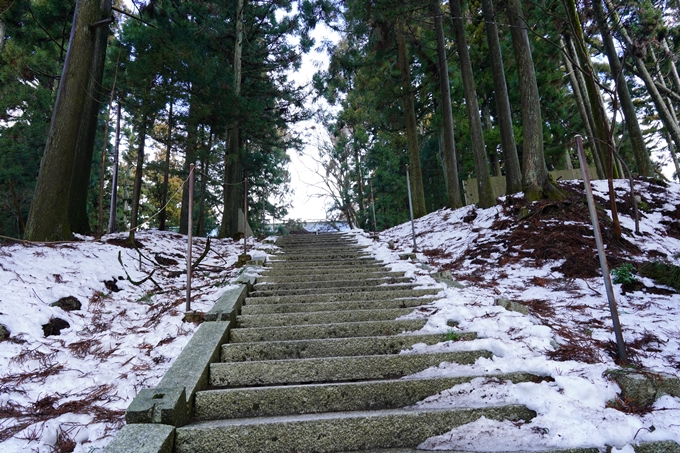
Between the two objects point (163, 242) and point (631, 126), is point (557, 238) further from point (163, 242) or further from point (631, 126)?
point (163, 242)

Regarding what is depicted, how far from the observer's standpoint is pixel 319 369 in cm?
280

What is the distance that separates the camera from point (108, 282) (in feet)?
16.8

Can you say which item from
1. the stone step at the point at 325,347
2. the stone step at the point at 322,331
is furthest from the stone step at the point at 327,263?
Answer: the stone step at the point at 325,347

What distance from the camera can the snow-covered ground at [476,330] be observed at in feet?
6.98

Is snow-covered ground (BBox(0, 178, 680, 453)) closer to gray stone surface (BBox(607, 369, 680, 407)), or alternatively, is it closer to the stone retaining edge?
gray stone surface (BBox(607, 369, 680, 407))

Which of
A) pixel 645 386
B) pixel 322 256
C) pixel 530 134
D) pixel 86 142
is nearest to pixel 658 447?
pixel 645 386

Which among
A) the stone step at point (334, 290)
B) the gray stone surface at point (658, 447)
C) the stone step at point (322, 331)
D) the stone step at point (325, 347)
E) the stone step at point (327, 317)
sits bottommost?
the gray stone surface at point (658, 447)

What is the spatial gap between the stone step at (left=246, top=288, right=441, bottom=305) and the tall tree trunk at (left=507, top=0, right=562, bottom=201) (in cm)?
405

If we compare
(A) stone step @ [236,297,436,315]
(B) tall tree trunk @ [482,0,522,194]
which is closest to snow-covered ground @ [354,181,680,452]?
(A) stone step @ [236,297,436,315]

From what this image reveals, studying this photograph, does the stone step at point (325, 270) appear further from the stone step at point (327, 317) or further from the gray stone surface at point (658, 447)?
the gray stone surface at point (658, 447)

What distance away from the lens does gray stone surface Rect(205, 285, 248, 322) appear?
3.60 metres

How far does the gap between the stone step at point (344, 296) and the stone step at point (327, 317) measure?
1.96 feet

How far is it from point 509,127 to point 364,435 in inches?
334

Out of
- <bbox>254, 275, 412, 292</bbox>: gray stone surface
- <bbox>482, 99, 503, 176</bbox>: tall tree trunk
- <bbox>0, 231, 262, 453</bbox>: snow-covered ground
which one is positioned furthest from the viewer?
<bbox>482, 99, 503, 176</bbox>: tall tree trunk
